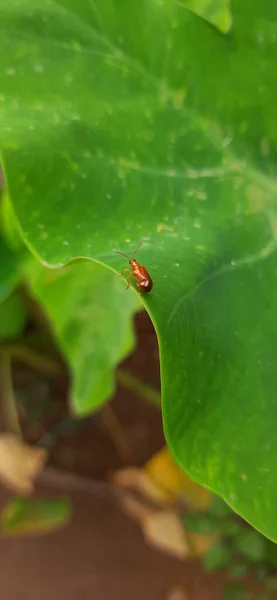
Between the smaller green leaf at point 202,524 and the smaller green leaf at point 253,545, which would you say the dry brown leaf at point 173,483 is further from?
the smaller green leaf at point 253,545

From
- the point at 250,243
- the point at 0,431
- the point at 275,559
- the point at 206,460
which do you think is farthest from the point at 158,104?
the point at 0,431

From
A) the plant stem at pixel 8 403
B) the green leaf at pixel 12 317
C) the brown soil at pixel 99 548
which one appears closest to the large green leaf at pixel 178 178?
the green leaf at pixel 12 317

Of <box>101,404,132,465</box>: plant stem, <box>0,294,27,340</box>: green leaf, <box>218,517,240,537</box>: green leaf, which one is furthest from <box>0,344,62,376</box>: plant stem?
<box>218,517,240,537</box>: green leaf

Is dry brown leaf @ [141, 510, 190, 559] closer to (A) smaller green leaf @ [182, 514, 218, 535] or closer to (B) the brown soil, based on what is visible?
(B) the brown soil

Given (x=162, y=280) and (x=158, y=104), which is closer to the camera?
(x=162, y=280)

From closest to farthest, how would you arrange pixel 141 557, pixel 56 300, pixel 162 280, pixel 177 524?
pixel 162 280 → pixel 56 300 → pixel 177 524 → pixel 141 557

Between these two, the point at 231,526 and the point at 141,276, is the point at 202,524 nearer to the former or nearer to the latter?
the point at 231,526

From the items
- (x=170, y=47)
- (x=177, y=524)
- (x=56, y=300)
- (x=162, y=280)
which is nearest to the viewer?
(x=162, y=280)

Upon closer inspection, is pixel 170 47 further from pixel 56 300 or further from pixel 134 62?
pixel 56 300
